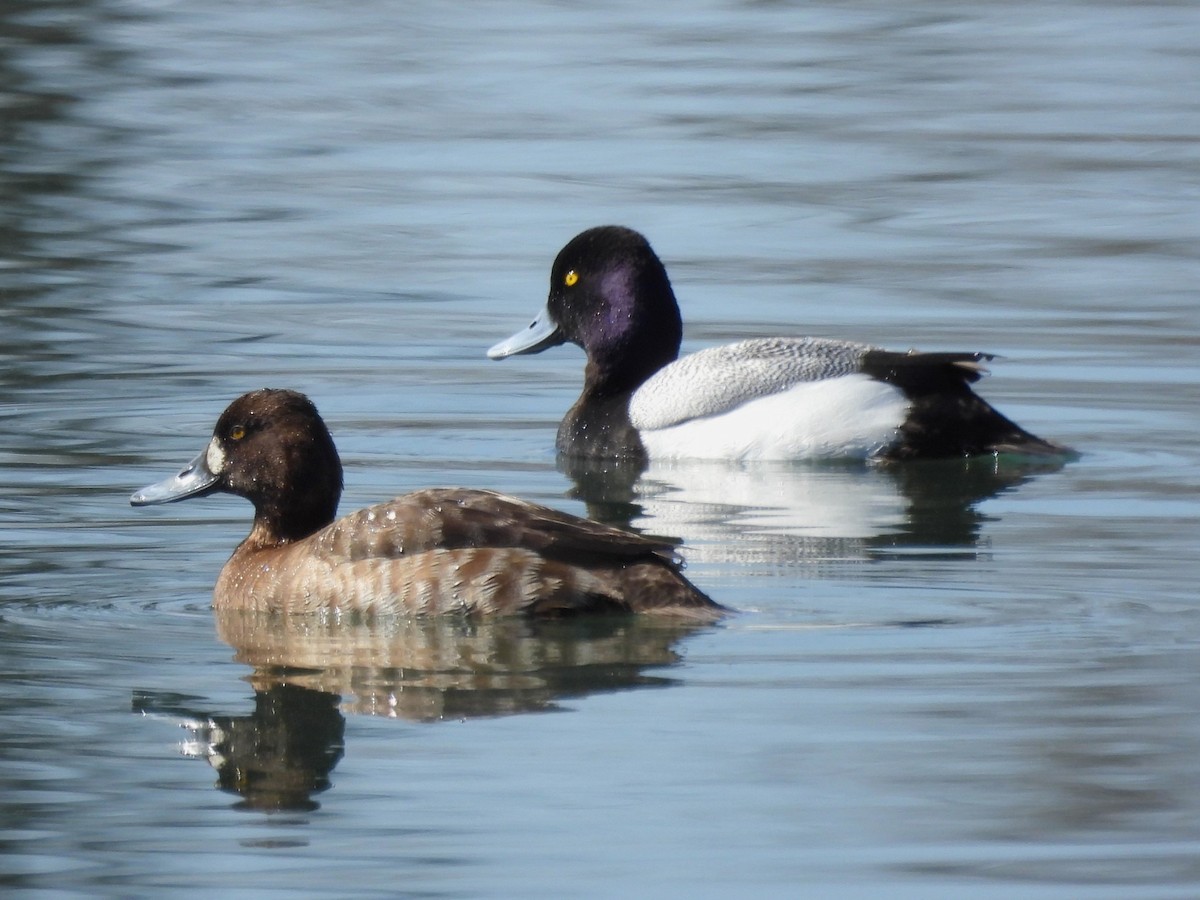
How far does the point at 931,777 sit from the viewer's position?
212 inches

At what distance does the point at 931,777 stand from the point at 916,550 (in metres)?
2.72

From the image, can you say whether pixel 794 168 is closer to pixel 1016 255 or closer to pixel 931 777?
pixel 1016 255

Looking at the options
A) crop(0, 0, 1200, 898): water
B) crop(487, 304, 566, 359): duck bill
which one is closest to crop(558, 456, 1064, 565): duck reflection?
crop(0, 0, 1200, 898): water

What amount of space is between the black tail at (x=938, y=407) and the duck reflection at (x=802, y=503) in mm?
79

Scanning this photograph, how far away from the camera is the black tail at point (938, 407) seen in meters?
10.1

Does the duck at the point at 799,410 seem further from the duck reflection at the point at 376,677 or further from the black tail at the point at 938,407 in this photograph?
the duck reflection at the point at 376,677

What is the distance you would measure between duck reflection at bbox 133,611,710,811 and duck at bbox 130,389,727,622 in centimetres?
5

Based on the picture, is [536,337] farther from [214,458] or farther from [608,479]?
[214,458]

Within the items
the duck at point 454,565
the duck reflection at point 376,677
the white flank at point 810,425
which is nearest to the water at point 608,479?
the duck reflection at point 376,677

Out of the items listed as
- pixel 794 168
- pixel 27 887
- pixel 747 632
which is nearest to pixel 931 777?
pixel 747 632

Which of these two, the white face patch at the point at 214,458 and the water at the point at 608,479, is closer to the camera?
the water at the point at 608,479

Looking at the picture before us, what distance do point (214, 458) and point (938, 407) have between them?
11.9ft

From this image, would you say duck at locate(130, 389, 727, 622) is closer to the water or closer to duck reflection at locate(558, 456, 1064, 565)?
the water

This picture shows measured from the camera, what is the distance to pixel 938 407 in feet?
33.5
